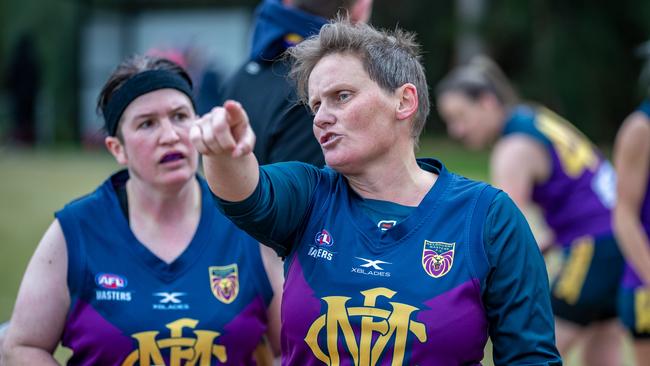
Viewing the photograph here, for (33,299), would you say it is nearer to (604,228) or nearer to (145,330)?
(145,330)

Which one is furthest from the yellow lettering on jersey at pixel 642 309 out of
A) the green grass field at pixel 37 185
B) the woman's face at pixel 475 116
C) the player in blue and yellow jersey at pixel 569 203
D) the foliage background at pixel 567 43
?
the foliage background at pixel 567 43

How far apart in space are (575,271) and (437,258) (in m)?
3.20

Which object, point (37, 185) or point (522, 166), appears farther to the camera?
point (37, 185)

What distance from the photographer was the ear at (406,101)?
2596mm

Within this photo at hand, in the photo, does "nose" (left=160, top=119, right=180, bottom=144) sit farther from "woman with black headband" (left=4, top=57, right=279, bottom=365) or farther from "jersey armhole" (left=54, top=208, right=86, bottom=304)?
"jersey armhole" (left=54, top=208, right=86, bottom=304)

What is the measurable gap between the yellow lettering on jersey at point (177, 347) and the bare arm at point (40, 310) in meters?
0.27

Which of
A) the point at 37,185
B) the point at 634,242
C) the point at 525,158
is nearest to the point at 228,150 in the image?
the point at 634,242

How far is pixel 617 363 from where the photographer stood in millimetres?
5559

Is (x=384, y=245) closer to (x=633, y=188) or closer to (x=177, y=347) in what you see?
(x=177, y=347)

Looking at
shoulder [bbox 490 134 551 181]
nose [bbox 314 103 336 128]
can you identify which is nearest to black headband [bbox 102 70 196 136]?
nose [bbox 314 103 336 128]

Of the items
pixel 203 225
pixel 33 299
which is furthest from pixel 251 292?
pixel 33 299

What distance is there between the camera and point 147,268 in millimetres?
3236

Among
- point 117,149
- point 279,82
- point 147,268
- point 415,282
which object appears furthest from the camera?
point 279,82

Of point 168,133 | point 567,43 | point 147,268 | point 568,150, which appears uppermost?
point 168,133
